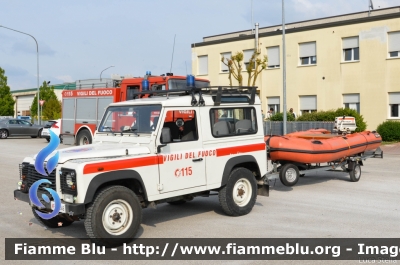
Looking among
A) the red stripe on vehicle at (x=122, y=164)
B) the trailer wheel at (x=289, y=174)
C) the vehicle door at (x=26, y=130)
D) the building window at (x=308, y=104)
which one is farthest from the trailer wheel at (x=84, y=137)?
the building window at (x=308, y=104)

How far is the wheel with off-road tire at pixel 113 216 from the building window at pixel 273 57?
28.0 metres

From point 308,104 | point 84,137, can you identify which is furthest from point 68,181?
point 308,104

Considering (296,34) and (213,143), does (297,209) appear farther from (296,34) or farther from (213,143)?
(296,34)

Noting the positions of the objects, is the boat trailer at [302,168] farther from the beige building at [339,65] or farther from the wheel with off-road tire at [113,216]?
the beige building at [339,65]

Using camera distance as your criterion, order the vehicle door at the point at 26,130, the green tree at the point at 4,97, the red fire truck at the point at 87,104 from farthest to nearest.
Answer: the green tree at the point at 4,97 < the vehicle door at the point at 26,130 < the red fire truck at the point at 87,104

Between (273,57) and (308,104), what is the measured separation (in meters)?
4.34

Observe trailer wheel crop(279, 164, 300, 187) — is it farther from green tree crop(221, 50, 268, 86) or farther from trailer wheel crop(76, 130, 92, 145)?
green tree crop(221, 50, 268, 86)

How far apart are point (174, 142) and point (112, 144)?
1028 millimetres

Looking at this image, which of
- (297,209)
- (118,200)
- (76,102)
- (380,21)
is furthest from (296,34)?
(118,200)

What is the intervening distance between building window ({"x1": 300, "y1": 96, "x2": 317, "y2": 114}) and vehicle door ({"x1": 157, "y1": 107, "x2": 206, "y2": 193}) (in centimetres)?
2455

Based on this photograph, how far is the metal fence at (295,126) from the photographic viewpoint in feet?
84.8

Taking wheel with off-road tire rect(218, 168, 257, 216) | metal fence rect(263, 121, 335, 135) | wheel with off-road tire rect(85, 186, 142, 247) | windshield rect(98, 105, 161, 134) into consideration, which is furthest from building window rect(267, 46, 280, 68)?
wheel with off-road tire rect(85, 186, 142, 247)

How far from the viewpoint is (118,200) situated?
21.8ft

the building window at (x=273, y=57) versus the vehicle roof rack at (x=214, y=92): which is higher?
the building window at (x=273, y=57)
